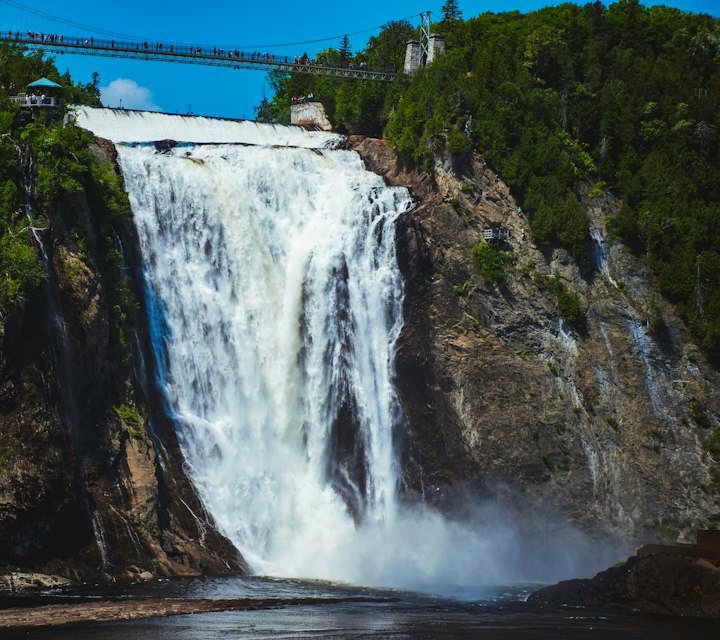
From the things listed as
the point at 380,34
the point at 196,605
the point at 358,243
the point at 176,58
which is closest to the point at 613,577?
the point at 196,605

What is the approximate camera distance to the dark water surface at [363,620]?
145ft

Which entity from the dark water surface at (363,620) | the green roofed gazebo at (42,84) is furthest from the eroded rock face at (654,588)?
the green roofed gazebo at (42,84)

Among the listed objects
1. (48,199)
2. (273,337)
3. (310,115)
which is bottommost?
(273,337)

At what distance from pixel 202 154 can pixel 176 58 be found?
17464 millimetres

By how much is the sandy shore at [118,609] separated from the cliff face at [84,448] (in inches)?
289

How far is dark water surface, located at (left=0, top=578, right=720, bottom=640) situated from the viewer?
4422 centimetres

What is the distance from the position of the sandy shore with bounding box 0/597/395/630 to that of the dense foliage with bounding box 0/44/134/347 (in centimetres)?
1494

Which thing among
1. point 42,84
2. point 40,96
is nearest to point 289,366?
point 40,96

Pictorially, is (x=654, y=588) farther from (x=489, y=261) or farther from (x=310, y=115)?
(x=310, y=115)

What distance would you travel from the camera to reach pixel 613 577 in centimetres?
5438

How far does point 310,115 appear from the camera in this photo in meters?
95.5

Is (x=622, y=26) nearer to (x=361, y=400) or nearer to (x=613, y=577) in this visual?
(x=361, y=400)

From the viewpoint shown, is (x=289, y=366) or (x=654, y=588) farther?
(x=289, y=366)

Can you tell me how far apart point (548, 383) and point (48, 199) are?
2860 cm
